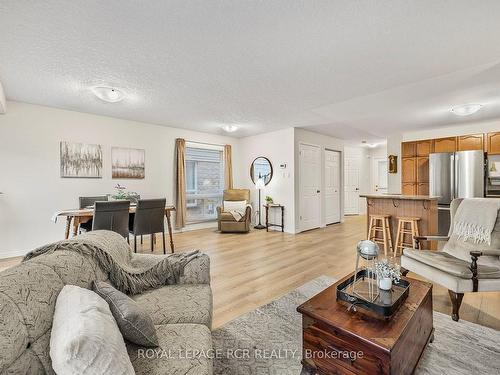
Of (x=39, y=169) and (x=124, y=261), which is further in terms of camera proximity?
(x=39, y=169)

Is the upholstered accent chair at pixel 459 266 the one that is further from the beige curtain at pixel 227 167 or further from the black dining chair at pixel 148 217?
the beige curtain at pixel 227 167

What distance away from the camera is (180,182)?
18.5 feet

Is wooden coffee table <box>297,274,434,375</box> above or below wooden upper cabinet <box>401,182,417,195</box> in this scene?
below

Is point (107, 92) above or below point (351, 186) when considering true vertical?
above

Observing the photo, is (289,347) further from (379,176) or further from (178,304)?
(379,176)

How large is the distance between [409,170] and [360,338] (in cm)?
565

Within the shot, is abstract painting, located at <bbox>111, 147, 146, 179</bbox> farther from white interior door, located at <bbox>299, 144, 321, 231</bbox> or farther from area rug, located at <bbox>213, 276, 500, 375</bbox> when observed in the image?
area rug, located at <bbox>213, 276, 500, 375</bbox>

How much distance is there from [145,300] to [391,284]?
158 cm

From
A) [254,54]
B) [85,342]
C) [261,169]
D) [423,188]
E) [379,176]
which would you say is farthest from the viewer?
[379,176]

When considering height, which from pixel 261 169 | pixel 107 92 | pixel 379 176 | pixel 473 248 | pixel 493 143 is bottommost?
pixel 473 248

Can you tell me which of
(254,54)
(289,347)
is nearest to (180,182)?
(254,54)

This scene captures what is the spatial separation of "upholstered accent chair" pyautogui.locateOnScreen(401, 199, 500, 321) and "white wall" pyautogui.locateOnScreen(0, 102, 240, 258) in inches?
195

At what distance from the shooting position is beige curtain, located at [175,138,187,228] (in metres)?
5.64

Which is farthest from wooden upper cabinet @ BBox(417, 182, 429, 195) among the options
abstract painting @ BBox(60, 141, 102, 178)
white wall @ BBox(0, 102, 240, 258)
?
abstract painting @ BBox(60, 141, 102, 178)
